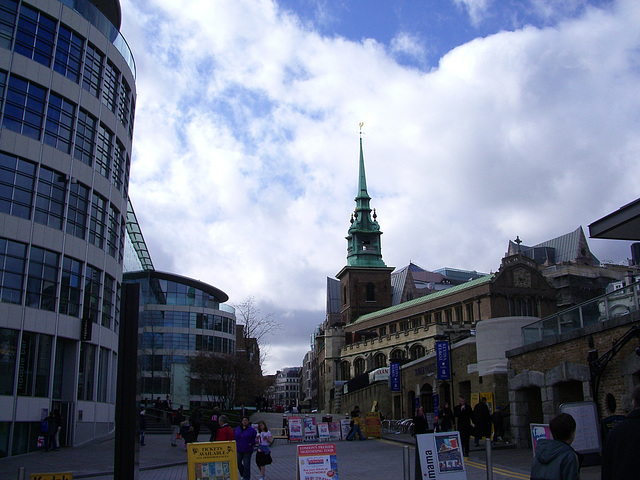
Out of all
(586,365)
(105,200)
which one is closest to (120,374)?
(586,365)

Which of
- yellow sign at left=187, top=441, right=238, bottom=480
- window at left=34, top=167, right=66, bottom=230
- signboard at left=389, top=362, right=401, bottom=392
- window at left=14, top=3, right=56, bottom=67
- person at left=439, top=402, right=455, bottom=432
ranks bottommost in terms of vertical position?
yellow sign at left=187, top=441, right=238, bottom=480

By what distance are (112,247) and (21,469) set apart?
2358 centimetres

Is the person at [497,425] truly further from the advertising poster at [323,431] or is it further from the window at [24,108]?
the window at [24,108]

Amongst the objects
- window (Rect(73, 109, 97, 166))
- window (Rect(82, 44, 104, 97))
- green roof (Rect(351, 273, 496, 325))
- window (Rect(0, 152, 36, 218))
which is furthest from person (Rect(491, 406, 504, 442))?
green roof (Rect(351, 273, 496, 325))

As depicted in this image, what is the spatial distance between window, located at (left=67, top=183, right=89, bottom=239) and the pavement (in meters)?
9.10

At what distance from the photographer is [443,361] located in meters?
32.5

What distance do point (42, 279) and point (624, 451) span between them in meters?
25.2

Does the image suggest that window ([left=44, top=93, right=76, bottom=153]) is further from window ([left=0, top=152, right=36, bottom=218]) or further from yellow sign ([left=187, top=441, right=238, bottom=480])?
yellow sign ([left=187, top=441, right=238, bottom=480])

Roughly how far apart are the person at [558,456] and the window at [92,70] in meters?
28.3

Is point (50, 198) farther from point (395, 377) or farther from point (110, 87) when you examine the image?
point (395, 377)

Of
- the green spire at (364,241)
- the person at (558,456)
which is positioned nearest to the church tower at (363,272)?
the green spire at (364,241)

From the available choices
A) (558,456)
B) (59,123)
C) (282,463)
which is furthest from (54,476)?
(59,123)

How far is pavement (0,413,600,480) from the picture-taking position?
52.3 feet

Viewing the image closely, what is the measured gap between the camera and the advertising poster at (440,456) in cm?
1032
